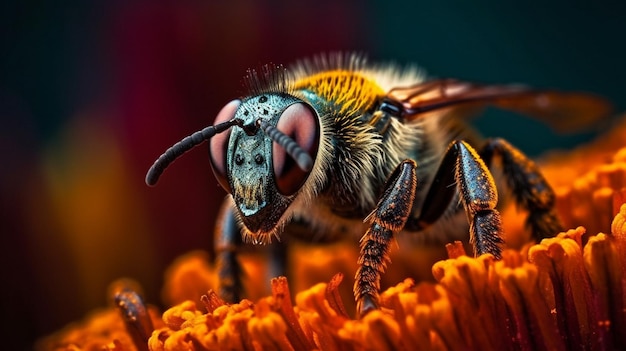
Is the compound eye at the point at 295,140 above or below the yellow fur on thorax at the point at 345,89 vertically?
below

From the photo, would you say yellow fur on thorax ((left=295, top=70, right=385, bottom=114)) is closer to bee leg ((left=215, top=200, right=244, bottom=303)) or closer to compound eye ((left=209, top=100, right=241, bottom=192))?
compound eye ((left=209, top=100, right=241, bottom=192))

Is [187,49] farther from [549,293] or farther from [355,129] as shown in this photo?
[549,293]

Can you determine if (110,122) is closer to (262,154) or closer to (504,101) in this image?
(504,101)

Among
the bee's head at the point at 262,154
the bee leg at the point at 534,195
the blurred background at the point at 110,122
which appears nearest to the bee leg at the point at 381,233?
the bee's head at the point at 262,154

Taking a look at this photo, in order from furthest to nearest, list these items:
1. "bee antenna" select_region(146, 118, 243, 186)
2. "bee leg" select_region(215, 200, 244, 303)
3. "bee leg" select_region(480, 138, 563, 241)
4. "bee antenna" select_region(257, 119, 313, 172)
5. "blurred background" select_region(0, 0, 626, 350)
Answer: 1. "blurred background" select_region(0, 0, 626, 350)
2. "bee leg" select_region(215, 200, 244, 303)
3. "bee leg" select_region(480, 138, 563, 241)
4. "bee antenna" select_region(146, 118, 243, 186)
5. "bee antenna" select_region(257, 119, 313, 172)

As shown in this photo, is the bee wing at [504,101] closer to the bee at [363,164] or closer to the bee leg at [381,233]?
the bee at [363,164]

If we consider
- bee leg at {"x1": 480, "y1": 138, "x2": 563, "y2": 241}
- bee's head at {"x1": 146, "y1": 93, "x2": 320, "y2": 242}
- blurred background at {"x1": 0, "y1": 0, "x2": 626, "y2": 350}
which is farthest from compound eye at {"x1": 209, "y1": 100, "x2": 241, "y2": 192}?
blurred background at {"x1": 0, "y1": 0, "x2": 626, "y2": 350}
